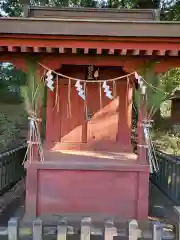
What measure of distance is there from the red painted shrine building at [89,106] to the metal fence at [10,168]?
1272 millimetres

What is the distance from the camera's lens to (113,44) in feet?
15.5

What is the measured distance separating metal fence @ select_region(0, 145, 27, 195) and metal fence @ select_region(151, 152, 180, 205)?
3.53 m

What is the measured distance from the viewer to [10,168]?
775 cm

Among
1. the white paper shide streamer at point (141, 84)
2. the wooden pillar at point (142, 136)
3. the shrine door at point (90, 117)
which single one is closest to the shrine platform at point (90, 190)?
the wooden pillar at point (142, 136)

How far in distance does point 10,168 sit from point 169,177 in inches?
145

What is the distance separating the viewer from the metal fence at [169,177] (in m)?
6.12

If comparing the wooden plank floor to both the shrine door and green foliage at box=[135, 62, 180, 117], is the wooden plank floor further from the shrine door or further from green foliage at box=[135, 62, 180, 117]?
green foliage at box=[135, 62, 180, 117]

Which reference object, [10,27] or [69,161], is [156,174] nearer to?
[69,161]

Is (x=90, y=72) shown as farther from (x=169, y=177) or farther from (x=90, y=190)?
(x=169, y=177)

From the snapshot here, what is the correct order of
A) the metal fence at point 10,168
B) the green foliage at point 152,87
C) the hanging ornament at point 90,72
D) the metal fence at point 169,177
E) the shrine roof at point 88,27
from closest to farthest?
1. the shrine roof at point 88,27
2. the green foliage at point 152,87
3. the metal fence at point 169,177
4. the hanging ornament at point 90,72
5. the metal fence at point 10,168

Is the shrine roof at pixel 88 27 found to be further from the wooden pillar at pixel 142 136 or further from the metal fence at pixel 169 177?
the metal fence at pixel 169 177

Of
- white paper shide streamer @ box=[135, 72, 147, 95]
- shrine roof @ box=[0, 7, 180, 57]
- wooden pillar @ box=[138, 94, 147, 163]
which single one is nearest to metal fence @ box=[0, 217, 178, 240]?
shrine roof @ box=[0, 7, 180, 57]

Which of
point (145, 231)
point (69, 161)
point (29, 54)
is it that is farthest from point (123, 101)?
point (145, 231)

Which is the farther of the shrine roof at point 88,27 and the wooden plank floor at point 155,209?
the wooden plank floor at point 155,209
